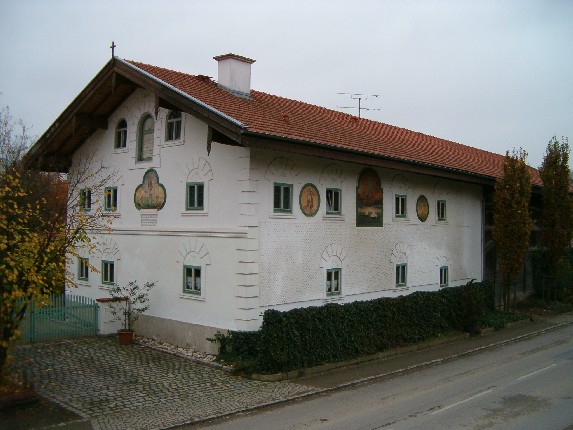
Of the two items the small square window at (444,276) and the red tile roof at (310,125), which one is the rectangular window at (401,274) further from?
the red tile roof at (310,125)

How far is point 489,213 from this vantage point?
26219 mm

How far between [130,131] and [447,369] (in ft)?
40.2

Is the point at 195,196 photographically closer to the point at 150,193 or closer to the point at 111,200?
the point at 150,193

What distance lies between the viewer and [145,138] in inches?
738

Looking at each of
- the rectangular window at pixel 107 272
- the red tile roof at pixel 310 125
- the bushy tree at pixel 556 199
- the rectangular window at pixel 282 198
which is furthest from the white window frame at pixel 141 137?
the bushy tree at pixel 556 199

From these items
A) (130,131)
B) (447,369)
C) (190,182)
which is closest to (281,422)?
(447,369)

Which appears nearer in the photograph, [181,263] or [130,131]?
[181,263]

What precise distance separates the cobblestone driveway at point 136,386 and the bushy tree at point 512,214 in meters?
13.2

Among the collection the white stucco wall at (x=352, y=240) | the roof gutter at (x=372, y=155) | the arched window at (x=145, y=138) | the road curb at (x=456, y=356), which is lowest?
the road curb at (x=456, y=356)

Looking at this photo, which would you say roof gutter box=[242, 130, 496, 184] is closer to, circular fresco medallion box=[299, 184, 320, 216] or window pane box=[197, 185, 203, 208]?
circular fresco medallion box=[299, 184, 320, 216]

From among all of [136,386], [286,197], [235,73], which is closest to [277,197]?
[286,197]

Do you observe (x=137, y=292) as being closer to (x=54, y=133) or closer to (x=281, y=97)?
(x=54, y=133)

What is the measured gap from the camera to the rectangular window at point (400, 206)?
66.9 feet

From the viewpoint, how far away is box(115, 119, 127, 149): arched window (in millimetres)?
19562
